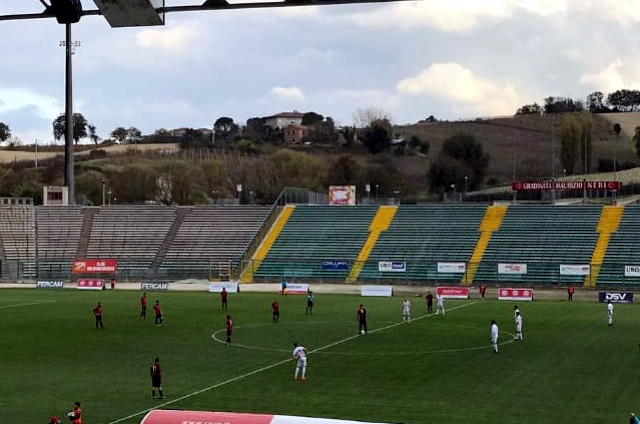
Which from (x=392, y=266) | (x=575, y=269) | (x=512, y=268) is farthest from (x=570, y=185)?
(x=392, y=266)

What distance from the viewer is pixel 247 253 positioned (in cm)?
8531

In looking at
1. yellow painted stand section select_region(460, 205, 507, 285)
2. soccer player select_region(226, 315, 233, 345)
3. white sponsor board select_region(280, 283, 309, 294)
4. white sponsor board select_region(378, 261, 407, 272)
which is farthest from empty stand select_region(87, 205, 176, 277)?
soccer player select_region(226, 315, 233, 345)

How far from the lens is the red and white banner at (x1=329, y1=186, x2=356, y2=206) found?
320 ft

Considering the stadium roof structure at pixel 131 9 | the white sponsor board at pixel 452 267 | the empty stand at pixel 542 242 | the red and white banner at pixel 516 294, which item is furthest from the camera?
the white sponsor board at pixel 452 267

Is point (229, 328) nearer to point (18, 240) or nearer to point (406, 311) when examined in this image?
point (406, 311)

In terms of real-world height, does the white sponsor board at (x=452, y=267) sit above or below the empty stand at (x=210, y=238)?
below

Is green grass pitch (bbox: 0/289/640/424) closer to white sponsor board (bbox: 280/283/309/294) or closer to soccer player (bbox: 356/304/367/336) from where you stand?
soccer player (bbox: 356/304/367/336)

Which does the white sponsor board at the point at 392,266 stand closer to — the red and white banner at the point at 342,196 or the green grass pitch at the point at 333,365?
the red and white banner at the point at 342,196

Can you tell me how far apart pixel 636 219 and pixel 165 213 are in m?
49.0

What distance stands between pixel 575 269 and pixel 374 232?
2126 centimetres

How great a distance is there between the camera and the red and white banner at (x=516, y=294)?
65481 mm

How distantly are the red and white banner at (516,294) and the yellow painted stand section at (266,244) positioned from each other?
24.8 metres

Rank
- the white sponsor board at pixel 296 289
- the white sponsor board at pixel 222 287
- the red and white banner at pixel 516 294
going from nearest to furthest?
the red and white banner at pixel 516 294 → the white sponsor board at pixel 296 289 → the white sponsor board at pixel 222 287

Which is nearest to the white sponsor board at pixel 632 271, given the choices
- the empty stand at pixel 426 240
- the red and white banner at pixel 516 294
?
the red and white banner at pixel 516 294
